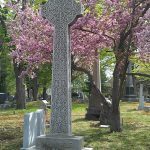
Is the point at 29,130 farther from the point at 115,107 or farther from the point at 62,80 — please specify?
the point at 115,107

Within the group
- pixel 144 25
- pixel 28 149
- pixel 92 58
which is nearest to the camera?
pixel 28 149

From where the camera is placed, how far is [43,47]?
13.8m

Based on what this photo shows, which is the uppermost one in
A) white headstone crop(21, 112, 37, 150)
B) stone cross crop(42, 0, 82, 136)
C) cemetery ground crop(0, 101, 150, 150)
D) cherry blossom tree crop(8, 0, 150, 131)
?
cherry blossom tree crop(8, 0, 150, 131)

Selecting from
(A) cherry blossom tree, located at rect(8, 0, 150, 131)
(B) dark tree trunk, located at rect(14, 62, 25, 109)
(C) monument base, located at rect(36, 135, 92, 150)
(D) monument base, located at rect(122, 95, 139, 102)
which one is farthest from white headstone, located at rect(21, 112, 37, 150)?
(D) monument base, located at rect(122, 95, 139, 102)

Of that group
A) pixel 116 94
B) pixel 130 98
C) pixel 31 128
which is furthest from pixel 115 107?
pixel 130 98

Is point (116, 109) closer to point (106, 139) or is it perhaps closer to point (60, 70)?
point (106, 139)

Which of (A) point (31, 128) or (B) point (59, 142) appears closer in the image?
(B) point (59, 142)

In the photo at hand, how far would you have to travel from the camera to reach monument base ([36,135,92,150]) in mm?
8609

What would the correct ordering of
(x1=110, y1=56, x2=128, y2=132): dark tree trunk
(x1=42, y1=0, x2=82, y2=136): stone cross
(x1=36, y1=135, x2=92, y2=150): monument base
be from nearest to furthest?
(x1=36, y1=135, x2=92, y2=150): monument base
(x1=42, y1=0, x2=82, y2=136): stone cross
(x1=110, y1=56, x2=128, y2=132): dark tree trunk

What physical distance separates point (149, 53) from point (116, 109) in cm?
224

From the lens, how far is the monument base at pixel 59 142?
8.61 metres

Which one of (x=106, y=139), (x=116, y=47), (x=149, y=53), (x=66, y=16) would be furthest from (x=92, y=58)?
(x=66, y=16)

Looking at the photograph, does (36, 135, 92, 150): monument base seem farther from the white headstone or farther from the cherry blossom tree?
the cherry blossom tree

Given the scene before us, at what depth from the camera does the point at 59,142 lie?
28.7 feet
